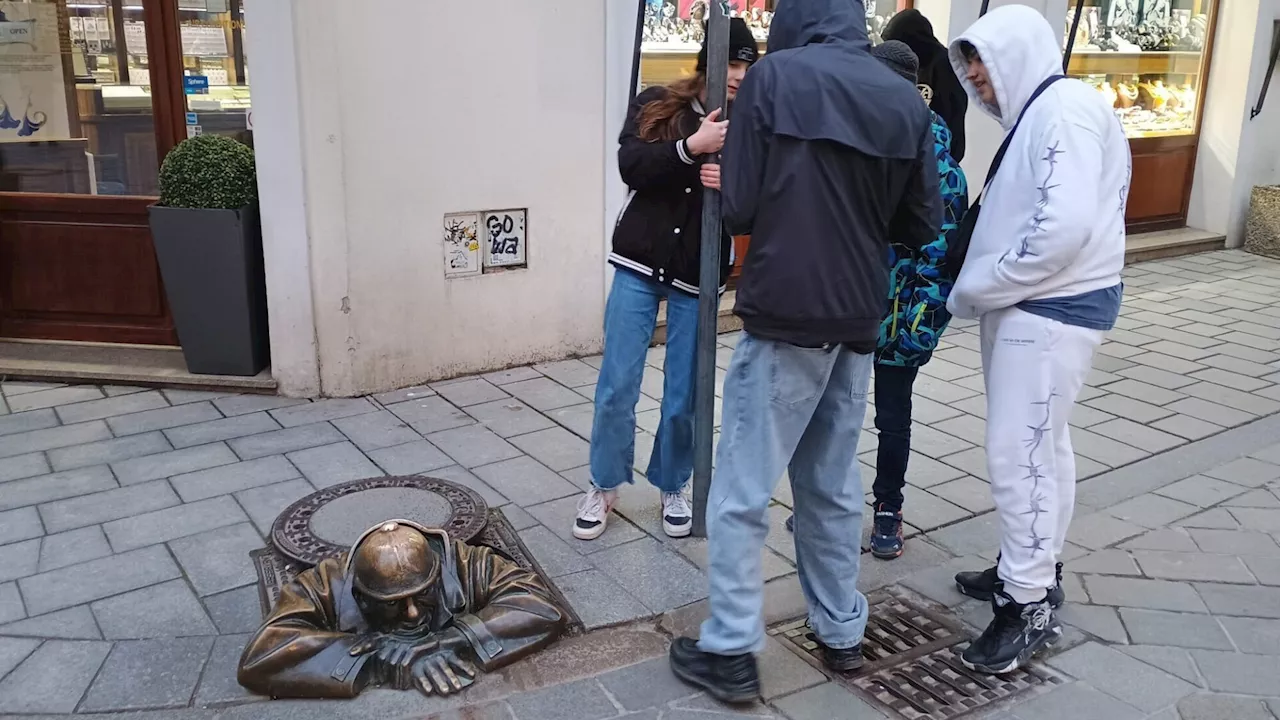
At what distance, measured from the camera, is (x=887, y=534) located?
3783 mm

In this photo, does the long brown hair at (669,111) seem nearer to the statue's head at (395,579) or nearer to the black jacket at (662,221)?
the black jacket at (662,221)

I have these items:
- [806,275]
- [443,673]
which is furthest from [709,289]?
[443,673]

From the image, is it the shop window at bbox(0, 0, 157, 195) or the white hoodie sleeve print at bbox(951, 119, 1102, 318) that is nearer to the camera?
the white hoodie sleeve print at bbox(951, 119, 1102, 318)

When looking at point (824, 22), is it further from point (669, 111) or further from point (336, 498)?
point (336, 498)

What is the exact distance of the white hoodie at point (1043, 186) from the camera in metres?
2.81

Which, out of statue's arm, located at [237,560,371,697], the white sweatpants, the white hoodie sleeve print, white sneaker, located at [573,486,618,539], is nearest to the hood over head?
the white hoodie sleeve print

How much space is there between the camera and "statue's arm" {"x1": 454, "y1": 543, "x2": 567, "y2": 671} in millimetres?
3061

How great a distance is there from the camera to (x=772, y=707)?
294 centimetres

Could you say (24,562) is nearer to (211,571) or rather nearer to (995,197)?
(211,571)

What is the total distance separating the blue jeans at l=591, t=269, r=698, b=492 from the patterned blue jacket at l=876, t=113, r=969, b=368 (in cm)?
66

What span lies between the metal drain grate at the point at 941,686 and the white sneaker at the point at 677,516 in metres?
0.97

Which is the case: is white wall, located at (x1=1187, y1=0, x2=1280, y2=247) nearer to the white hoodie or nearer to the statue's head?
the white hoodie

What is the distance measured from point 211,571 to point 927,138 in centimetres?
263

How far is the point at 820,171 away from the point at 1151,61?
8.29 meters
